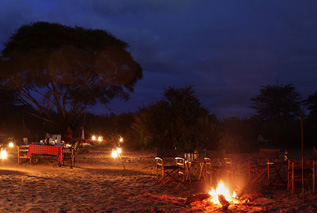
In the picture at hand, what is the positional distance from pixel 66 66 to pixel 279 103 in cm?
2089

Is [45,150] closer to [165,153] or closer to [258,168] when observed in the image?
[165,153]

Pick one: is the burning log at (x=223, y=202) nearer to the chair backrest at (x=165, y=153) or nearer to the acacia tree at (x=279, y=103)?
the chair backrest at (x=165, y=153)

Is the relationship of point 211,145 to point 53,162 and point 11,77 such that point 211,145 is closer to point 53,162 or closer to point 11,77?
point 53,162

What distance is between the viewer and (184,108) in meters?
14.3

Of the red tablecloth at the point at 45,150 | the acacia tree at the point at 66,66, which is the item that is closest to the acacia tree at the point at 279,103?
the acacia tree at the point at 66,66

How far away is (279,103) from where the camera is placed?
31781mm

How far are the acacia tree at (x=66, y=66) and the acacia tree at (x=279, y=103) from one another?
15.2 meters

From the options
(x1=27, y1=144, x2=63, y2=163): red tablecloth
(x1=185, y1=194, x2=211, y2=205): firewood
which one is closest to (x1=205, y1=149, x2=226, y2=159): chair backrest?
(x1=185, y1=194, x2=211, y2=205): firewood

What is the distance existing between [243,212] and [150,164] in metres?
6.46

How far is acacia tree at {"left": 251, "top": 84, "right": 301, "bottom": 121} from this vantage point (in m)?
31.6

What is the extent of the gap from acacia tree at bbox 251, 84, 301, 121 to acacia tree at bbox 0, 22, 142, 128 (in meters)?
15.2

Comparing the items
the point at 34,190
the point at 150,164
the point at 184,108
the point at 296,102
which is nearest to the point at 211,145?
the point at 184,108

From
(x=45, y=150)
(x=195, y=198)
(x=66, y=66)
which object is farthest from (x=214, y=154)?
(x=66, y=66)

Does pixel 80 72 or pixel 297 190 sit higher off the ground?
pixel 80 72
